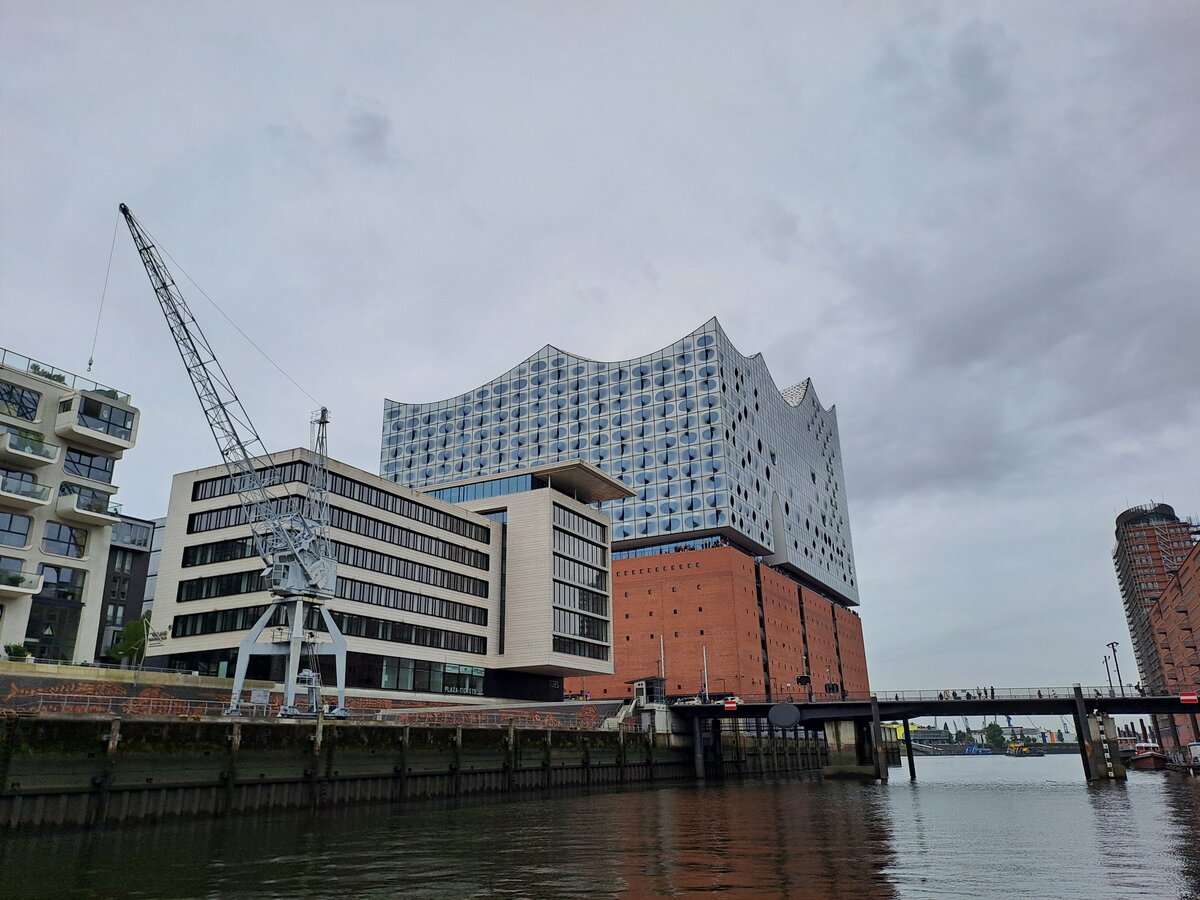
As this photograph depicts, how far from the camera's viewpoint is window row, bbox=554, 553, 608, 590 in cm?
9906

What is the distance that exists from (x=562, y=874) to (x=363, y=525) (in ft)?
196

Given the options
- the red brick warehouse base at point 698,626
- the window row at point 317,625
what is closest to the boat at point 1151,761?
the red brick warehouse base at point 698,626

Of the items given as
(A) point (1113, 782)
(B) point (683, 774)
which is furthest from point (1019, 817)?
(B) point (683, 774)

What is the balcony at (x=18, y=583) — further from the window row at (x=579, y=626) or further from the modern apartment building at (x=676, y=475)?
the modern apartment building at (x=676, y=475)

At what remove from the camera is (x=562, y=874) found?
84.4ft

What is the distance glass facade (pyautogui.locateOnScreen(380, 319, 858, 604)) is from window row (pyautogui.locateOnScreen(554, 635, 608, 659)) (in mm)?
34242

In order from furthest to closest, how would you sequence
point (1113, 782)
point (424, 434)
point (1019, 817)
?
point (424, 434) → point (1113, 782) → point (1019, 817)

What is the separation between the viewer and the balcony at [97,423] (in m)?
65.4

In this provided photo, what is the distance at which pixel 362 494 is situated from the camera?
270ft

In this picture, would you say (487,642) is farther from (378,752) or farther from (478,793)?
(378,752)

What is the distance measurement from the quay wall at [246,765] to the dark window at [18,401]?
3365cm

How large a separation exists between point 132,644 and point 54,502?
37613 millimetres

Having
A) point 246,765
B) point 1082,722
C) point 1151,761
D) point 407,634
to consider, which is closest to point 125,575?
point 407,634

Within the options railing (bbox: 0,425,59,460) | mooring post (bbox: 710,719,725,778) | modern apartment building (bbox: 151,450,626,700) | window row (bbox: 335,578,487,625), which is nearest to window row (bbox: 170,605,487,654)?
modern apartment building (bbox: 151,450,626,700)
